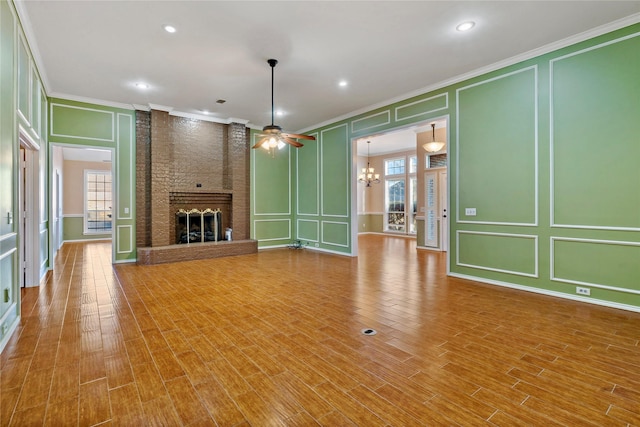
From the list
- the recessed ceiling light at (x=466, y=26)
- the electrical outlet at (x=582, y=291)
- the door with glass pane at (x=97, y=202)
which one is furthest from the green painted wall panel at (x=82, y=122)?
the electrical outlet at (x=582, y=291)

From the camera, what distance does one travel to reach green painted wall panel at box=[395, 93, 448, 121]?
544 cm

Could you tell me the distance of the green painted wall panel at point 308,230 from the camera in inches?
333

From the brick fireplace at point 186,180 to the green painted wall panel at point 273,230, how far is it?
1.50ft

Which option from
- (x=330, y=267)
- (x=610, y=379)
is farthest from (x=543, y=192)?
(x=330, y=267)

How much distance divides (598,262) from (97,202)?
13.7 meters

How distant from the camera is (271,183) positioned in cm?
878

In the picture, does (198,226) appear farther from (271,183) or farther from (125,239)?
(271,183)

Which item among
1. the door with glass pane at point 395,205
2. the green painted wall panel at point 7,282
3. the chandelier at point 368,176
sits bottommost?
the green painted wall panel at point 7,282

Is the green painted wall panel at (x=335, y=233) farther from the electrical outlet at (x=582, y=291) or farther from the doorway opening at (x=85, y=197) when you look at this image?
the doorway opening at (x=85, y=197)

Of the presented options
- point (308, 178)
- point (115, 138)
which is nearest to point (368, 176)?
point (308, 178)

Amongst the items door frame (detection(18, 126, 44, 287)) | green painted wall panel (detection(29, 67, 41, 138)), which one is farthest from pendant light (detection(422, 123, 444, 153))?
door frame (detection(18, 126, 44, 287))

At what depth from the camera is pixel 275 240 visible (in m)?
8.88

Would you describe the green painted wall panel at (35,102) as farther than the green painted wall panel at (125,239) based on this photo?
No

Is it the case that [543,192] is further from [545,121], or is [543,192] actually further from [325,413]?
[325,413]
